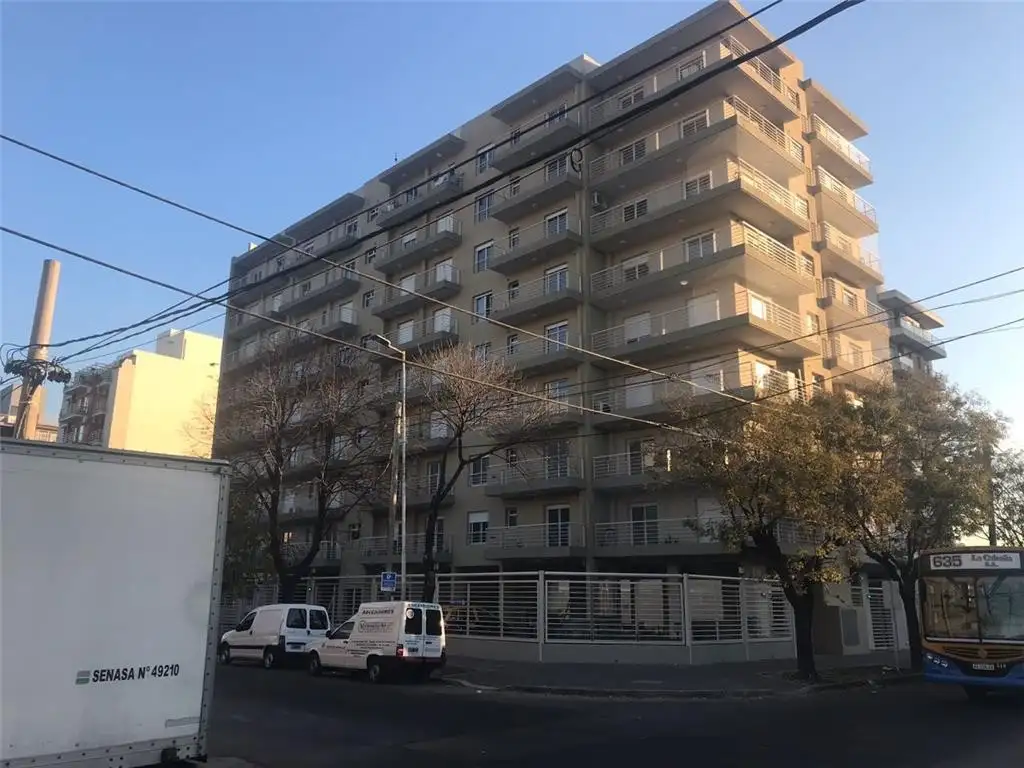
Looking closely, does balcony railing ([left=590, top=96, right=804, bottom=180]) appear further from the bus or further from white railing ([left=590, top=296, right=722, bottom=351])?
the bus

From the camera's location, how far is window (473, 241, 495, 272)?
1527 inches

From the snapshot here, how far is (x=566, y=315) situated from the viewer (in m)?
34.6

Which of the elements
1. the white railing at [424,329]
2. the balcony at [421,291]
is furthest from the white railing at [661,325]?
the balcony at [421,291]

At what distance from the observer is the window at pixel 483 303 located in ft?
123

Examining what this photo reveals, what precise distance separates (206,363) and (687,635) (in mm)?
57718

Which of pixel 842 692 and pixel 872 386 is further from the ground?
pixel 872 386

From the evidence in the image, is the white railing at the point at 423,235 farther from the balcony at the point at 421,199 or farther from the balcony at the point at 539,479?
the balcony at the point at 539,479

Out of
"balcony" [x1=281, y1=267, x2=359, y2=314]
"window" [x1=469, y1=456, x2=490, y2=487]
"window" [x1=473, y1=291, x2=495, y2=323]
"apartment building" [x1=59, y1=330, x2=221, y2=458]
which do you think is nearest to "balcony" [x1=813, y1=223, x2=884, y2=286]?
"window" [x1=473, y1=291, x2=495, y2=323]

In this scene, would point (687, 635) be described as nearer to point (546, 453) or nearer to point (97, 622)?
point (546, 453)

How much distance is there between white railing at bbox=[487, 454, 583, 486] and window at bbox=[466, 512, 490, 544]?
2.22 meters

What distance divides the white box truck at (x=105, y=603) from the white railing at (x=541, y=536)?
25324mm

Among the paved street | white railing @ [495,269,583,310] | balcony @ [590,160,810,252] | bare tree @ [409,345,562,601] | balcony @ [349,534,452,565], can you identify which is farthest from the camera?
balcony @ [349,534,452,565]

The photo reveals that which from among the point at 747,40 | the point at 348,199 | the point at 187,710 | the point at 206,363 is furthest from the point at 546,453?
the point at 206,363

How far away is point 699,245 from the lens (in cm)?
3192
